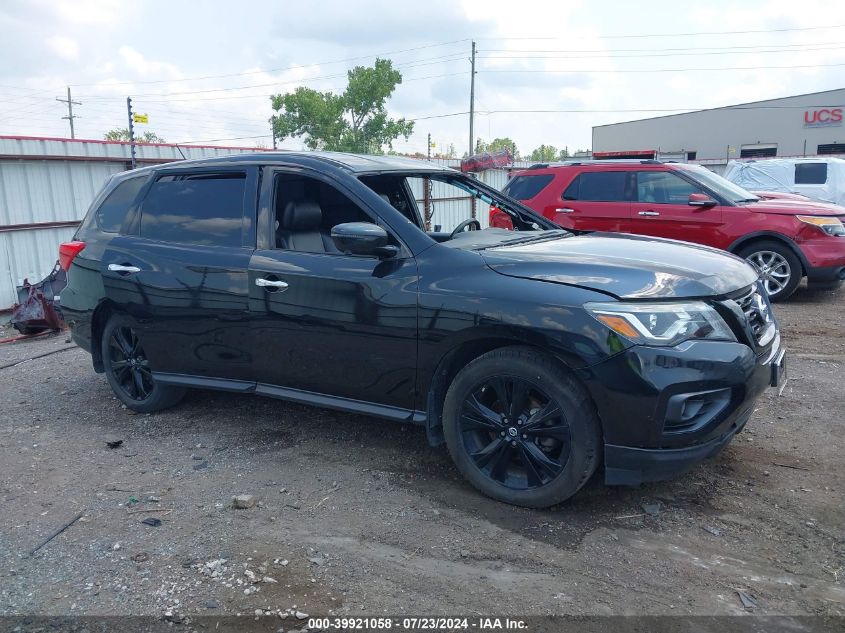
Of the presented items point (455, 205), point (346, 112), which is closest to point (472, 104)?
point (346, 112)

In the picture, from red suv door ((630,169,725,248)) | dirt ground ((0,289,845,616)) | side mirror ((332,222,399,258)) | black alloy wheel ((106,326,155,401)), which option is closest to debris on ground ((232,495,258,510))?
dirt ground ((0,289,845,616))

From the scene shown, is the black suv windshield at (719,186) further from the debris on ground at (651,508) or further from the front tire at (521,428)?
the front tire at (521,428)

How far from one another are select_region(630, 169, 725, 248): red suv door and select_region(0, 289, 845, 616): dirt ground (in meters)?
4.15

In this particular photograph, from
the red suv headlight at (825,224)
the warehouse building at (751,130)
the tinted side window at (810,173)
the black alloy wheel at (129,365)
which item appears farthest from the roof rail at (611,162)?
the warehouse building at (751,130)

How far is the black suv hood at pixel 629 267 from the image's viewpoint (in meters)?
3.33

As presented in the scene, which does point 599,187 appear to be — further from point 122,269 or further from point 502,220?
point 122,269

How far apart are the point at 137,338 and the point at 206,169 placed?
1309 millimetres

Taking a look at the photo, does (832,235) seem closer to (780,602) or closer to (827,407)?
(827,407)

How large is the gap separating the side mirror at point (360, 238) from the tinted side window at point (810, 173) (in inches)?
611

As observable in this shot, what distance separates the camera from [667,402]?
10.2 feet

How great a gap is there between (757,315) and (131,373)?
4.19m

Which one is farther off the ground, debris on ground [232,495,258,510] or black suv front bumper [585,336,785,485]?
black suv front bumper [585,336,785,485]

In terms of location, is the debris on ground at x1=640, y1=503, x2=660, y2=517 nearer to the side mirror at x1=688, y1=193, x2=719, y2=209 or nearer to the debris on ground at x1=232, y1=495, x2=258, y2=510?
the debris on ground at x1=232, y1=495, x2=258, y2=510

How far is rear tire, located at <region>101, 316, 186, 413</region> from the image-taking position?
5.07m
